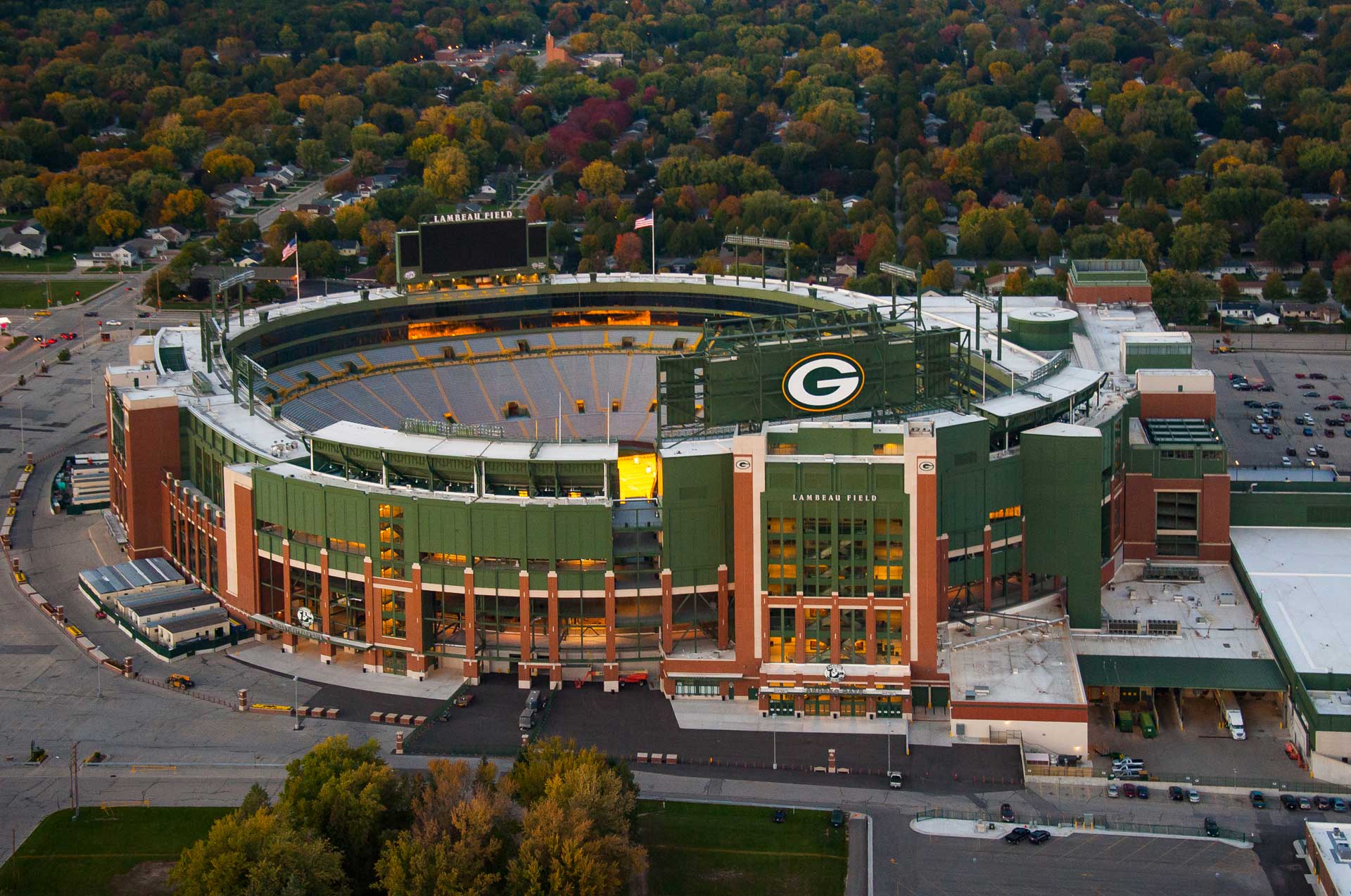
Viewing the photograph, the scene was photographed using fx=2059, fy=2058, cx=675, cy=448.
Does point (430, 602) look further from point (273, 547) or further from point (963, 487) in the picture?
point (963, 487)

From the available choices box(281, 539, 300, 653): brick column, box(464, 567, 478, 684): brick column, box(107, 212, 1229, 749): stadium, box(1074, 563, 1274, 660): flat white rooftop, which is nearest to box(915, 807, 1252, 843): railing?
box(107, 212, 1229, 749): stadium

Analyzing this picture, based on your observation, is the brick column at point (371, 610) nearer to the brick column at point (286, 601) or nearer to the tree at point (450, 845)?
the brick column at point (286, 601)

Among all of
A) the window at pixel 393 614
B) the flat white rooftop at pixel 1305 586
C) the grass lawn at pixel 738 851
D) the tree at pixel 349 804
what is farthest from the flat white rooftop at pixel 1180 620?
the tree at pixel 349 804

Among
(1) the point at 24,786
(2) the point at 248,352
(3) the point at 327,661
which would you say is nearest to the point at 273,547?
(3) the point at 327,661

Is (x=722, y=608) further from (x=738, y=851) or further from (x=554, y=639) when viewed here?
(x=738, y=851)

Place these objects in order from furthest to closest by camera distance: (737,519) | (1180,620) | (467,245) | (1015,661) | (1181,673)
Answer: (467,245), (1180,620), (1015,661), (1181,673), (737,519)

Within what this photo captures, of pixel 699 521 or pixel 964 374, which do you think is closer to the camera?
pixel 699 521

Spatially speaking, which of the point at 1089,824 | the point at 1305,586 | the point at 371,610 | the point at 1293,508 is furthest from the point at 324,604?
the point at 1293,508
